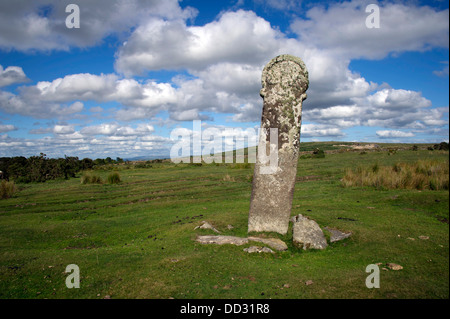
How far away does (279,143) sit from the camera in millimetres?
9930

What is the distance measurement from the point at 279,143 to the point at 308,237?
132 inches

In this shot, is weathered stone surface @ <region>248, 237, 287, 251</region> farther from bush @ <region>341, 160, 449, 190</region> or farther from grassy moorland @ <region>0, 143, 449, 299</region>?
bush @ <region>341, 160, 449, 190</region>

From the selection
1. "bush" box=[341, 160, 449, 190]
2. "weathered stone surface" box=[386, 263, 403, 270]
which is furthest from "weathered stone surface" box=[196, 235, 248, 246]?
"bush" box=[341, 160, 449, 190]

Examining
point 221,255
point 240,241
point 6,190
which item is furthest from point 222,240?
point 6,190

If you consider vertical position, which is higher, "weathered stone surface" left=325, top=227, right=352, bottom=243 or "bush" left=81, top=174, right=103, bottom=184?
"bush" left=81, top=174, right=103, bottom=184

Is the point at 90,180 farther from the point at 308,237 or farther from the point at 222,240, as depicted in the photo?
the point at 308,237

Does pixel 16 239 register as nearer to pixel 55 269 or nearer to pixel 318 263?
→ pixel 55 269

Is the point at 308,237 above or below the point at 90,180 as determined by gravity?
below

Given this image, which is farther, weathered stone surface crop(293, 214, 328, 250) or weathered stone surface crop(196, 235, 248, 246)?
weathered stone surface crop(196, 235, 248, 246)

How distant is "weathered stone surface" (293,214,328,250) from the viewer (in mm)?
8617

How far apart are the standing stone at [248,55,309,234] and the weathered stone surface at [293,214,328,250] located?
0.99 meters

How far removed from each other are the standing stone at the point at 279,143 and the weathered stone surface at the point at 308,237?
0.99 meters

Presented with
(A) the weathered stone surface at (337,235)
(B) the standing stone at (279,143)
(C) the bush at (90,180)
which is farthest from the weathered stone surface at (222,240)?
(C) the bush at (90,180)

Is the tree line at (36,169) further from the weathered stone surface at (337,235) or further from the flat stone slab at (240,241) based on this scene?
the weathered stone surface at (337,235)
